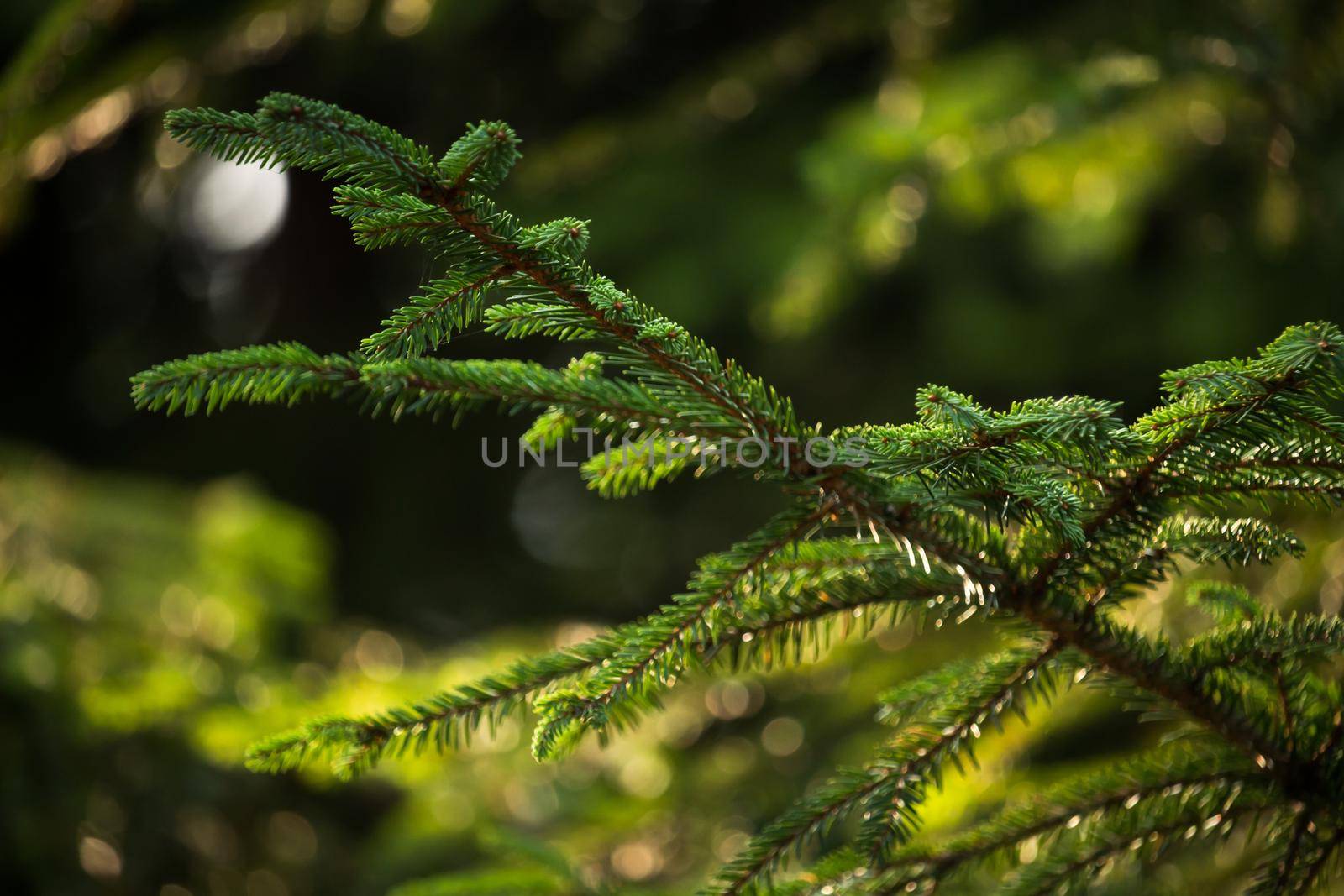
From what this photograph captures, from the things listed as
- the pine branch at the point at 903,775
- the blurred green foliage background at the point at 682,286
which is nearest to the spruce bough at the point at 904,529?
the pine branch at the point at 903,775

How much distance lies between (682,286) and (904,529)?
1937mm

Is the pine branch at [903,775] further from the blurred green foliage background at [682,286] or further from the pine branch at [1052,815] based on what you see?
the blurred green foliage background at [682,286]

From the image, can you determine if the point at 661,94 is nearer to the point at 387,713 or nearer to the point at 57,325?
the point at 387,713

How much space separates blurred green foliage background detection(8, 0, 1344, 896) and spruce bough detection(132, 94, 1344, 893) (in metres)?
0.40

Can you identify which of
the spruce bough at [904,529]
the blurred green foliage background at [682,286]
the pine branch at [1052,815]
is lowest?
the pine branch at [1052,815]

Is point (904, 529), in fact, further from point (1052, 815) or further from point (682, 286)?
point (682, 286)

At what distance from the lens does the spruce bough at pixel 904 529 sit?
0.64 metres

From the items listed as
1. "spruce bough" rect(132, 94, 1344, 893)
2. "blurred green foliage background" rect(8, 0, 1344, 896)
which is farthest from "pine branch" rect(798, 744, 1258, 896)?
"blurred green foliage background" rect(8, 0, 1344, 896)

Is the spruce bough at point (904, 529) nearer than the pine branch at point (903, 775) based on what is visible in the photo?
Yes

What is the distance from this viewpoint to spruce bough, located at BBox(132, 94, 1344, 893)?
25.2 inches

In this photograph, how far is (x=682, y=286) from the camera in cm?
260

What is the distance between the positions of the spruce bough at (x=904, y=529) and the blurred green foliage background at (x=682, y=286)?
1.31 ft

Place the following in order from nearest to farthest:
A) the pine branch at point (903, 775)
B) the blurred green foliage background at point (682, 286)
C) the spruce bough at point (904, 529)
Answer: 1. the spruce bough at point (904, 529)
2. the pine branch at point (903, 775)
3. the blurred green foliage background at point (682, 286)

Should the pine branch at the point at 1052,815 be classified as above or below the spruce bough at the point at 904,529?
below
